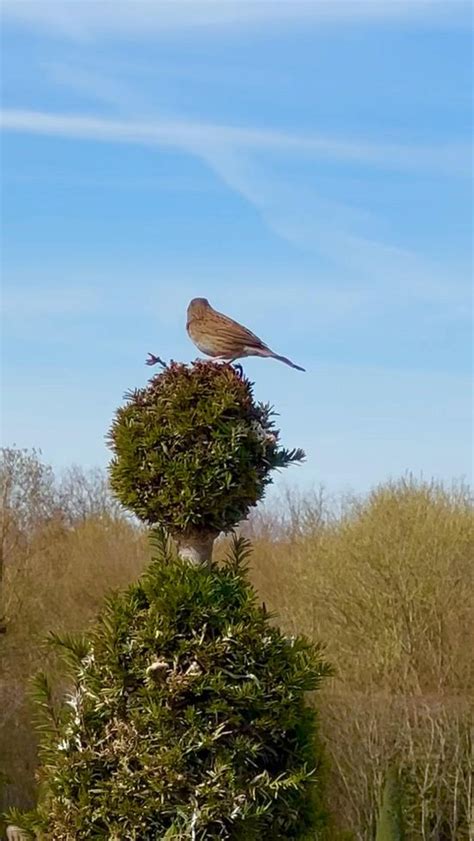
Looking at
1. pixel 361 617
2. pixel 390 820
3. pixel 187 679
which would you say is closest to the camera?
pixel 187 679

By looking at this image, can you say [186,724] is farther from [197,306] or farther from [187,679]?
[197,306]

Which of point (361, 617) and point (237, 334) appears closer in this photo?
point (237, 334)

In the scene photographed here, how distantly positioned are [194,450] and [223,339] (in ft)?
1.64

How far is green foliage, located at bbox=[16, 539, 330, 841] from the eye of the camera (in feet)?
10.3

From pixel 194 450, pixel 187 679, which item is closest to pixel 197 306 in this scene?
pixel 194 450

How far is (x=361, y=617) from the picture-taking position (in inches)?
643

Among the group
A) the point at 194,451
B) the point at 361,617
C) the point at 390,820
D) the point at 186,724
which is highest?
the point at 361,617

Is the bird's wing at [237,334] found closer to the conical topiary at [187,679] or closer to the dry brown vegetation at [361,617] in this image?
the conical topiary at [187,679]

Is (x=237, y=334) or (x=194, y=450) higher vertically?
(x=237, y=334)

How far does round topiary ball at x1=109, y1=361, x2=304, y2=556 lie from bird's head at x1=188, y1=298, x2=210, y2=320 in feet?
1.45

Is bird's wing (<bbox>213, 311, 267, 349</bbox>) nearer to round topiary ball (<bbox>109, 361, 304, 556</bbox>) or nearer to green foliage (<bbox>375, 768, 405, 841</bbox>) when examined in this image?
round topiary ball (<bbox>109, 361, 304, 556</bbox>)

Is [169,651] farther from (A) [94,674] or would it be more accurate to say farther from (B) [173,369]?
(B) [173,369]

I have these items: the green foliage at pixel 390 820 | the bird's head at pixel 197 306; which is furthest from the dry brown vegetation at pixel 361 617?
the bird's head at pixel 197 306

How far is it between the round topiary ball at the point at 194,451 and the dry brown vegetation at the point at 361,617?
8935 mm
